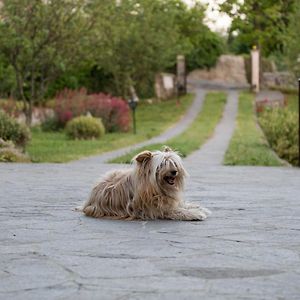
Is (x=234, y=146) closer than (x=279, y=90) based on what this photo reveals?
Yes

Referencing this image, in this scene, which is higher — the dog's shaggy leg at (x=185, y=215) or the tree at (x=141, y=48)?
the tree at (x=141, y=48)

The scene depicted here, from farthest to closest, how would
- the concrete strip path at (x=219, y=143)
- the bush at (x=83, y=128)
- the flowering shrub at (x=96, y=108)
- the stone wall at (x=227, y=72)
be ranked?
1. the stone wall at (x=227, y=72)
2. the flowering shrub at (x=96, y=108)
3. the bush at (x=83, y=128)
4. the concrete strip path at (x=219, y=143)

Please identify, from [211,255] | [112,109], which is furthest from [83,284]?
[112,109]

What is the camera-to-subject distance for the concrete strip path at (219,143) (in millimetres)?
21331

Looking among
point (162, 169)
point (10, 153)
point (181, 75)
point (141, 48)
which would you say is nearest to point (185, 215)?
point (162, 169)

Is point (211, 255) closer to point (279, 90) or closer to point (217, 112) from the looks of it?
point (217, 112)

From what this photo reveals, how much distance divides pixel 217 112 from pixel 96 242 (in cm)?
4325

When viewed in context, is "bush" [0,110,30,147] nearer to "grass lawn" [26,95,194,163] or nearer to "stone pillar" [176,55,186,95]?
"grass lawn" [26,95,194,163]

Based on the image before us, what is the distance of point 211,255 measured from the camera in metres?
6.64

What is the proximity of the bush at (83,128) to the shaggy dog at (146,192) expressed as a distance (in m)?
22.0

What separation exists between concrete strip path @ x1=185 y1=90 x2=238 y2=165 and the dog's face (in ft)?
37.0

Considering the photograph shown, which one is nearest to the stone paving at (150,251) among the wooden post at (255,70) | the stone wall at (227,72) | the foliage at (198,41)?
the wooden post at (255,70)

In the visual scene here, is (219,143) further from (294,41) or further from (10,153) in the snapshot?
(294,41)

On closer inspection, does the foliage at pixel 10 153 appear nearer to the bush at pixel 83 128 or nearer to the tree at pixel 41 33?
the bush at pixel 83 128
